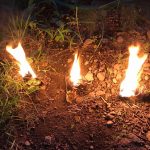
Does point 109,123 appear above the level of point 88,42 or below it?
below

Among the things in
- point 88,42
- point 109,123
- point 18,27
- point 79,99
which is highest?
point 18,27

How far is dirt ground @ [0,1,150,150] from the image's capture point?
9.70ft

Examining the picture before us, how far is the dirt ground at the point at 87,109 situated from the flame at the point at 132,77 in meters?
0.06

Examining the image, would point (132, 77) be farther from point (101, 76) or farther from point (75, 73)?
point (75, 73)

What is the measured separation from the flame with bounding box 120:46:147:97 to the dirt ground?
0.06 meters

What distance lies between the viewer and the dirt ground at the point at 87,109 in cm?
296

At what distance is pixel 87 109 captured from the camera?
3207 mm

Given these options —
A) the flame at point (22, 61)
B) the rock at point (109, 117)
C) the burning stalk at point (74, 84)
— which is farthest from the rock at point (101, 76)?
the flame at point (22, 61)

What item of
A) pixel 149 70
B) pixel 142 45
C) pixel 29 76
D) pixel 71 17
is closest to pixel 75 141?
pixel 29 76

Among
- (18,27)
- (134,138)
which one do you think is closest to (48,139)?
(134,138)

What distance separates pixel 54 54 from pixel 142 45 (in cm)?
94

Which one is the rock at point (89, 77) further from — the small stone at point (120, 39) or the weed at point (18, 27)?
the weed at point (18, 27)

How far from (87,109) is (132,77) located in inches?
21.6

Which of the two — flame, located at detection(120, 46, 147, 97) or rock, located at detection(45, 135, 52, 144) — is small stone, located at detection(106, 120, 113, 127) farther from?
rock, located at detection(45, 135, 52, 144)
